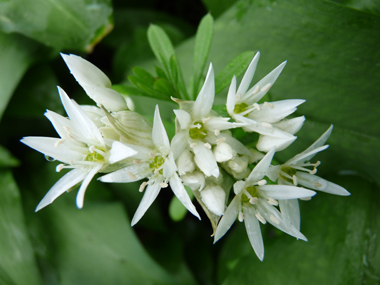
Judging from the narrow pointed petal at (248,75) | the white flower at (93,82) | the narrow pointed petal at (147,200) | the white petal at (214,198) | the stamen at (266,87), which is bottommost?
the white petal at (214,198)

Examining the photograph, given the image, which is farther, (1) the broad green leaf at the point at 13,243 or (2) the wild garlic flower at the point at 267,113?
(1) the broad green leaf at the point at 13,243

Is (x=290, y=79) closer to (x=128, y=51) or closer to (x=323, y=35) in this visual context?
(x=323, y=35)

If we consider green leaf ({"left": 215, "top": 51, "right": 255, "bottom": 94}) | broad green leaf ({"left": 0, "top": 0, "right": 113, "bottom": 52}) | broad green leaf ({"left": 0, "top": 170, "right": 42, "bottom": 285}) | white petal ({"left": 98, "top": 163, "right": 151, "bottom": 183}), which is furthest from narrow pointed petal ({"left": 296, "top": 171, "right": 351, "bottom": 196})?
broad green leaf ({"left": 0, "top": 170, "right": 42, "bottom": 285})

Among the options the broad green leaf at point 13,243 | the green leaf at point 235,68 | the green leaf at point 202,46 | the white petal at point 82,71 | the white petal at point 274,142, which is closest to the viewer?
the white petal at point 274,142

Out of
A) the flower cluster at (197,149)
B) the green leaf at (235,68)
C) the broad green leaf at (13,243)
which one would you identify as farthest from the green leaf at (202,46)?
the broad green leaf at (13,243)

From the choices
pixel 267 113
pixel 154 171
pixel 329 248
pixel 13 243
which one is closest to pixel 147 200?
pixel 154 171

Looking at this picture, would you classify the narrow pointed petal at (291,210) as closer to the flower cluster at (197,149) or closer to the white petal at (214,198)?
the flower cluster at (197,149)

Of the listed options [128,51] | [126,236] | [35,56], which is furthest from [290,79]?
[35,56]
